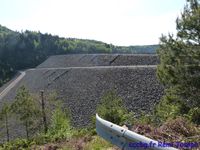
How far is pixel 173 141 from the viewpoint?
4137 mm

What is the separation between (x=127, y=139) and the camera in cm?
351

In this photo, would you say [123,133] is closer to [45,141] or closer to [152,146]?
[152,146]

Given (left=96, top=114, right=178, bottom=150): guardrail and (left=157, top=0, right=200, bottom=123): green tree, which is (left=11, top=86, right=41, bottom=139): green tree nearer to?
(left=157, top=0, right=200, bottom=123): green tree

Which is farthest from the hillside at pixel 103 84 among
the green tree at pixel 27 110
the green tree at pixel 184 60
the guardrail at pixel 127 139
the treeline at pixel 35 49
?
the treeline at pixel 35 49

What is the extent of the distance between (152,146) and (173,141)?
1135 millimetres

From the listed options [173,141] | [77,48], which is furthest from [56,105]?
[77,48]

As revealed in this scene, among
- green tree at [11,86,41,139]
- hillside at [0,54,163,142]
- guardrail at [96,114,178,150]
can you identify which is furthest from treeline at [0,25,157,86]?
guardrail at [96,114,178,150]

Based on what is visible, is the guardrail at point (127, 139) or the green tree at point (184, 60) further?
the green tree at point (184, 60)

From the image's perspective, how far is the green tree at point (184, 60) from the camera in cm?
1956

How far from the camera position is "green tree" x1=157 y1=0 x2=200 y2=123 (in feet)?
64.2

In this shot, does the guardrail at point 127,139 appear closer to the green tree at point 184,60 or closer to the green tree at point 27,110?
the green tree at point 184,60

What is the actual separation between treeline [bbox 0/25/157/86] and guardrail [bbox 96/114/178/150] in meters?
138

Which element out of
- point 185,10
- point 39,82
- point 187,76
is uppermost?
point 185,10

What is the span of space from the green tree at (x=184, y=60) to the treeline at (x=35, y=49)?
397 feet
